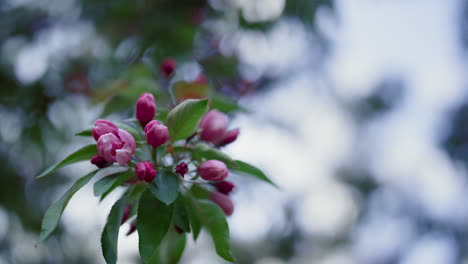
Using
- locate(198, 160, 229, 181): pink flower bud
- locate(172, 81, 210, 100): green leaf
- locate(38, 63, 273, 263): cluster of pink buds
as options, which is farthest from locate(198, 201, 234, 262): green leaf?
locate(172, 81, 210, 100): green leaf

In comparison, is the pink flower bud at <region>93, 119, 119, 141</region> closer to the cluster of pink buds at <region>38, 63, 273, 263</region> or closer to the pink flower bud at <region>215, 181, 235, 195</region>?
the cluster of pink buds at <region>38, 63, 273, 263</region>

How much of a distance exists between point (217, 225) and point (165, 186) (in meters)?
0.20

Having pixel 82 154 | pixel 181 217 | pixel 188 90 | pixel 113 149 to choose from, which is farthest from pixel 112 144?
pixel 188 90

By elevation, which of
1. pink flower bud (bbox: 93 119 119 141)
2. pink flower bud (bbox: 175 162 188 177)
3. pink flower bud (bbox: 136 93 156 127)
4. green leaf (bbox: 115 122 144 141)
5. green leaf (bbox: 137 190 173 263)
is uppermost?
pink flower bud (bbox: 136 93 156 127)

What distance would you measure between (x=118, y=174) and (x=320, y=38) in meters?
1.58

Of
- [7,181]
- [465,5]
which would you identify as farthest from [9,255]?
[465,5]

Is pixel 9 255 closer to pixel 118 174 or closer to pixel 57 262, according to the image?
pixel 57 262

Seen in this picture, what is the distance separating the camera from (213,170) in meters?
0.90

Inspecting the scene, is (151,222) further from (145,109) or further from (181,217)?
(145,109)

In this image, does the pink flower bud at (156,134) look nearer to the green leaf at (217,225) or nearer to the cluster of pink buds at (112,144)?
the cluster of pink buds at (112,144)

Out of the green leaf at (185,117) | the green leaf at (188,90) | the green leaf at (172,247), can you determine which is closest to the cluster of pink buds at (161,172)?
the green leaf at (185,117)

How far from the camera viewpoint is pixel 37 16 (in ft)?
8.30

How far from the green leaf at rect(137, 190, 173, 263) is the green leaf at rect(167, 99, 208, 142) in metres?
0.15

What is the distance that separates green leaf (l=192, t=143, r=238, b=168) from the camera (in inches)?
36.0
